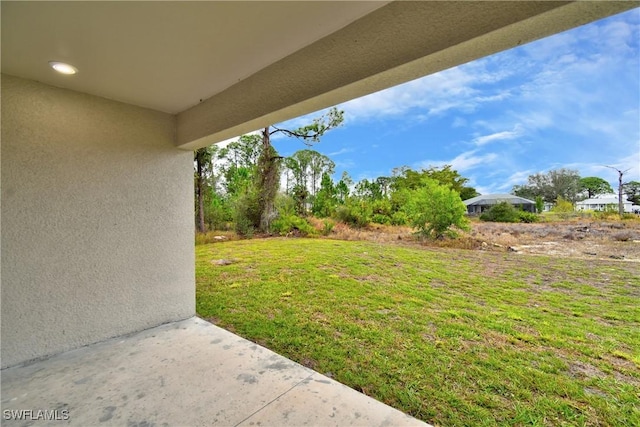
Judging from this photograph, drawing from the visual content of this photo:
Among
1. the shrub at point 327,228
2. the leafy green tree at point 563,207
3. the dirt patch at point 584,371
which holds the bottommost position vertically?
the dirt patch at point 584,371

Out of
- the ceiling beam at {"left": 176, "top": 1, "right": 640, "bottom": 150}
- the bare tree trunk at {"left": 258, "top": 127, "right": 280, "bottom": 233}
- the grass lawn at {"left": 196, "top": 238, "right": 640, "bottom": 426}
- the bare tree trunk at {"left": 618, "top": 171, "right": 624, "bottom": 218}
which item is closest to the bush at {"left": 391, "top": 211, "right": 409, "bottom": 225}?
the grass lawn at {"left": 196, "top": 238, "right": 640, "bottom": 426}

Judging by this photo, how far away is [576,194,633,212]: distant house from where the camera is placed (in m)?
3.62

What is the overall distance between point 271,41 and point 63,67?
163 centimetres

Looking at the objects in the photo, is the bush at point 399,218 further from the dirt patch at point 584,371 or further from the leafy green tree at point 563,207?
the dirt patch at point 584,371

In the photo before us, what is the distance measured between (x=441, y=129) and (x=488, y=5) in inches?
312

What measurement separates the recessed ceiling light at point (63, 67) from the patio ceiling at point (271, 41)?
0.06m

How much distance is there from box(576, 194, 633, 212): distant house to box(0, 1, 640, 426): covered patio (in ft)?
14.3

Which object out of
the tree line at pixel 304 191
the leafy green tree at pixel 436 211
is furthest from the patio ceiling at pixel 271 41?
the tree line at pixel 304 191

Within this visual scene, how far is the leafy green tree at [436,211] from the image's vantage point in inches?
257

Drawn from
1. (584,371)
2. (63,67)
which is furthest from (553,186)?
(63,67)

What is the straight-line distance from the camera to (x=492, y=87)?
5.74 metres

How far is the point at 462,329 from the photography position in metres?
2.75

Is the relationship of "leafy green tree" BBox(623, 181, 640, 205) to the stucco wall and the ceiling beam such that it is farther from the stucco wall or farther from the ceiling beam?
the stucco wall

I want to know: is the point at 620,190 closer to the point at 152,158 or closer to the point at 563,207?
the point at 563,207
